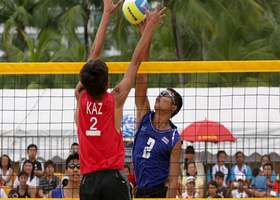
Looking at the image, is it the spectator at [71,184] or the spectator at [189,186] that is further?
the spectator at [189,186]

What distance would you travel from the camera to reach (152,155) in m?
9.89

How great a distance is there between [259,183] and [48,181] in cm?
347

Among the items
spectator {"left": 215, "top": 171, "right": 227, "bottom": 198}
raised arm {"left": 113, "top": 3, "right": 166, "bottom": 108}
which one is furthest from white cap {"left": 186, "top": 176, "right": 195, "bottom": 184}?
raised arm {"left": 113, "top": 3, "right": 166, "bottom": 108}

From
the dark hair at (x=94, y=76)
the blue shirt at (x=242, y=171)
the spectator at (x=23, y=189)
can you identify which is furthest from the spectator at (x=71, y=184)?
the blue shirt at (x=242, y=171)

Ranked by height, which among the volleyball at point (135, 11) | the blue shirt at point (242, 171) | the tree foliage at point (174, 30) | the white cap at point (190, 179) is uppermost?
the tree foliage at point (174, 30)

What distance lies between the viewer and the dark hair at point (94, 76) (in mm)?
7887

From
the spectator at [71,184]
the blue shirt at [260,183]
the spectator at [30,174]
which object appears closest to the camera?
the spectator at [71,184]

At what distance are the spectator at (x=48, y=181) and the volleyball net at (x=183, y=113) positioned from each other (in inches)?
19.0

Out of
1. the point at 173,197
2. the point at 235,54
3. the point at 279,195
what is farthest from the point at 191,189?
the point at 235,54

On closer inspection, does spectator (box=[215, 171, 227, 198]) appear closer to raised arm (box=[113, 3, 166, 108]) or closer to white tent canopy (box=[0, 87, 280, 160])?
white tent canopy (box=[0, 87, 280, 160])

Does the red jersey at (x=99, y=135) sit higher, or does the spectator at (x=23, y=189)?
the red jersey at (x=99, y=135)

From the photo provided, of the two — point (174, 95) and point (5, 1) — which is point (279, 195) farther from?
point (5, 1)

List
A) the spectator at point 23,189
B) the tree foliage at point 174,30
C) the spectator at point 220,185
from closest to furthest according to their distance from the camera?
the spectator at point 23,189, the spectator at point 220,185, the tree foliage at point 174,30

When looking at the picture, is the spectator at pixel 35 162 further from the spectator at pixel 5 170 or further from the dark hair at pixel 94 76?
the dark hair at pixel 94 76
